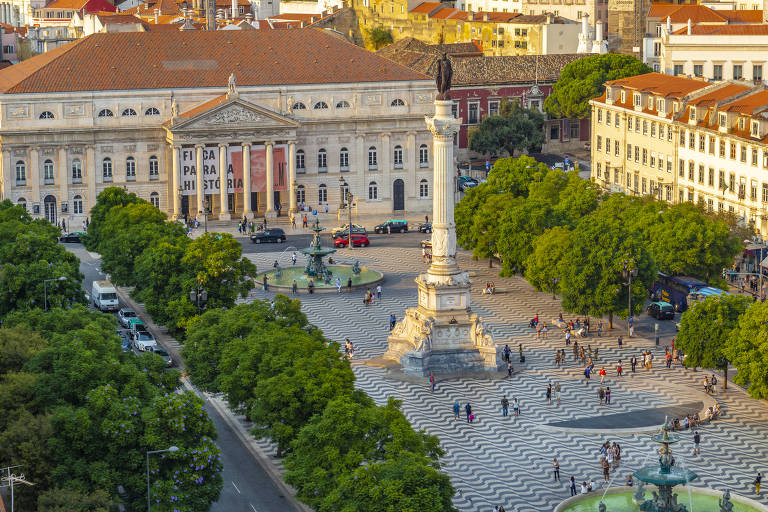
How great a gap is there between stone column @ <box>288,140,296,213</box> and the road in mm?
69162

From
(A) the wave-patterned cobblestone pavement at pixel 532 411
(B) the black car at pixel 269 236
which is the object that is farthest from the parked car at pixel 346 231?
(A) the wave-patterned cobblestone pavement at pixel 532 411

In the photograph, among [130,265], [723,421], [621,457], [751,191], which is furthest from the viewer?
[751,191]

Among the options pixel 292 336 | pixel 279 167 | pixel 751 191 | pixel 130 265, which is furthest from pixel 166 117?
pixel 292 336

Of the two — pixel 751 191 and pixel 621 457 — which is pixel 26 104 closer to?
pixel 751 191

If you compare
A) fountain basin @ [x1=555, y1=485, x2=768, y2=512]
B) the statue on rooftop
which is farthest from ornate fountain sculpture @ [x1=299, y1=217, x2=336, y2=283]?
fountain basin @ [x1=555, y1=485, x2=768, y2=512]

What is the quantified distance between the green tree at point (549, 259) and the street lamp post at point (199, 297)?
2583cm

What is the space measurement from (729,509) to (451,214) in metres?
39.8

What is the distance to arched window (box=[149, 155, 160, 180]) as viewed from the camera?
547ft

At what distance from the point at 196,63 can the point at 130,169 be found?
1218 cm

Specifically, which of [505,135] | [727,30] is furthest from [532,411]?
[727,30]

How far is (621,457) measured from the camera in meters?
93.6

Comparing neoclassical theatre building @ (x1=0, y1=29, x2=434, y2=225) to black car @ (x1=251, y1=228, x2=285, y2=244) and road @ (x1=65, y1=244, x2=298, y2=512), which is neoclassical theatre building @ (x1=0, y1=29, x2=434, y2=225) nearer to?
black car @ (x1=251, y1=228, x2=285, y2=244)

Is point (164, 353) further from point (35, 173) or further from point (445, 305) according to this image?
point (35, 173)

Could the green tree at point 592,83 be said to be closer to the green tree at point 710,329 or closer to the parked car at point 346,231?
the parked car at point 346,231
